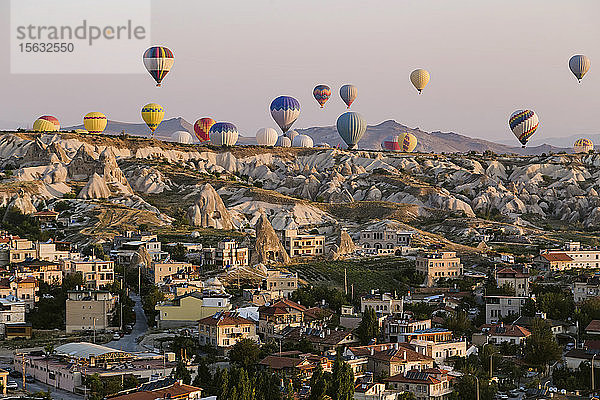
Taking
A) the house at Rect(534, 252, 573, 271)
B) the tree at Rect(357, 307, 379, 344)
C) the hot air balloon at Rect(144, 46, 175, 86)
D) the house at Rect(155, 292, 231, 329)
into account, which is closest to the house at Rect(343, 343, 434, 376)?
the tree at Rect(357, 307, 379, 344)

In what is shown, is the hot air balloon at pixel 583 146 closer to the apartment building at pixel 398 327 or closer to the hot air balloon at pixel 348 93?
the hot air balloon at pixel 348 93

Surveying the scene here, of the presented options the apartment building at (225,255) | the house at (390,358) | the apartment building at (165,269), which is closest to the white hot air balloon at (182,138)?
the apartment building at (225,255)

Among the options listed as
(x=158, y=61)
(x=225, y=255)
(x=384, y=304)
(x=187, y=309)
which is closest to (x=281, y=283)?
(x=225, y=255)

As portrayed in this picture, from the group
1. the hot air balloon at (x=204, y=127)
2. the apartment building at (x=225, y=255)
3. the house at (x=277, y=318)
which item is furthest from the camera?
the hot air balloon at (x=204, y=127)

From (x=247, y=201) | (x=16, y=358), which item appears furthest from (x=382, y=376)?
(x=247, y=201)

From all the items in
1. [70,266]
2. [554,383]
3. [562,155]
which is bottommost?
[554,383]

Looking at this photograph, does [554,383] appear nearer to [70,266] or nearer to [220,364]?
[220,364]
